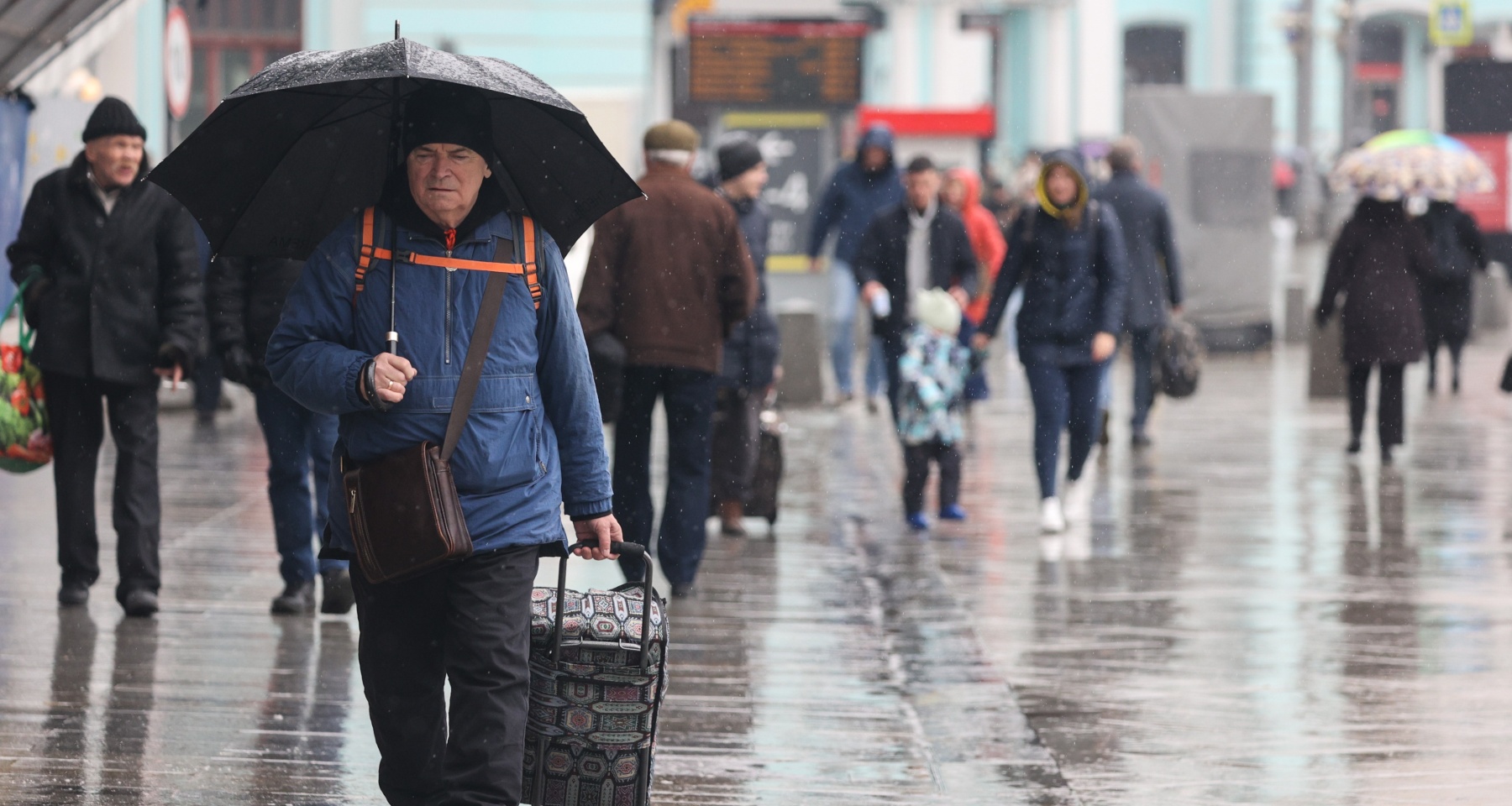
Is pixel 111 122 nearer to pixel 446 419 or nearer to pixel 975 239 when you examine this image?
pixel 446 419

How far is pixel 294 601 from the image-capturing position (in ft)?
25.6

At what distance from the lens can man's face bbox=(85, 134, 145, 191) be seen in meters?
7.62

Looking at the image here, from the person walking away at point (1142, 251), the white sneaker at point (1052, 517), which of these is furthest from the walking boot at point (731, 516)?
the person walking away at point (1142, 251)

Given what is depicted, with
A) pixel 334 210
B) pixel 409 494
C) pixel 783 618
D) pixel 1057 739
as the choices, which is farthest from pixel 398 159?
pixel 783 618

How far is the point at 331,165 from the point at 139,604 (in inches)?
130

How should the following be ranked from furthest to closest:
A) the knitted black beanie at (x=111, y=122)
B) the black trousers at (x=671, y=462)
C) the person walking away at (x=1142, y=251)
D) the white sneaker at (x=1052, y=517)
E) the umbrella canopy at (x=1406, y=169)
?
the umbrella canopy at (x=1406, y=169) < the person walking away at (x=1142, y=251) < the white sneaker at (x=1052, y=517) < the black trousers at (x=671, y=462) < the knitted black beanie at (x=111, y=122)

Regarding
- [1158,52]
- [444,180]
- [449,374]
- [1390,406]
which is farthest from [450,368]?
[1158,52]

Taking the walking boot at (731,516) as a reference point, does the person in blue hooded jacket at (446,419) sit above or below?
above

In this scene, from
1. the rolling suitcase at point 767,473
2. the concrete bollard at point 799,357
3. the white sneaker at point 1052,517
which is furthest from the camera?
the concrete bollard at point 799,357

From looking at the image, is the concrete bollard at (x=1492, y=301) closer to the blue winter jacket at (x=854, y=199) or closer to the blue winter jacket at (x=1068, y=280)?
the blue winter jacket at (x=854, y=199)

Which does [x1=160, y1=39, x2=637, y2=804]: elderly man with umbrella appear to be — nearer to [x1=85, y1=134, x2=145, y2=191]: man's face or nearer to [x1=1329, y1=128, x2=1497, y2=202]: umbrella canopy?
[x1=85, y1=134, x2=145, y2=191]: man's face

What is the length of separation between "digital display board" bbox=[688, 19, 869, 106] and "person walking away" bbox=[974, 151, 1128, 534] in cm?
1032

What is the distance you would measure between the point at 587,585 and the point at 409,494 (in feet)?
13.9

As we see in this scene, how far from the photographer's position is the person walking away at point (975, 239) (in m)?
14.6
